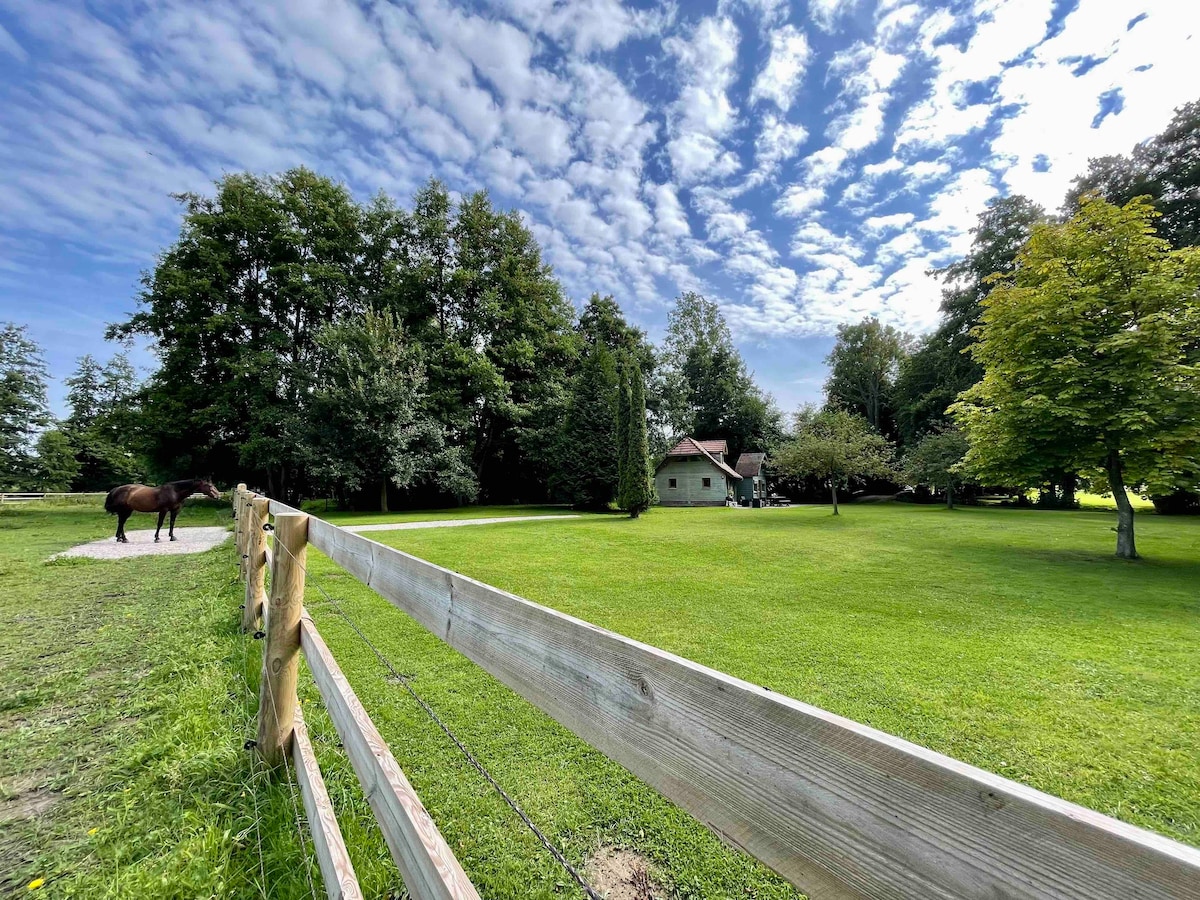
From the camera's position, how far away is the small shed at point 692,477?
30438 mm

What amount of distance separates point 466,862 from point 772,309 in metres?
34.7

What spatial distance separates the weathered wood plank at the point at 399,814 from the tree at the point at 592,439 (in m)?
20.3

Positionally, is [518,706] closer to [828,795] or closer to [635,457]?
[828,795]

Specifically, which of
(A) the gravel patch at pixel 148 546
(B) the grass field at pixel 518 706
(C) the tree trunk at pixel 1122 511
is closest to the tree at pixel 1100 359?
(C) the tree trunk at pixel 1122 511

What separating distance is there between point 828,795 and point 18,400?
27.0m

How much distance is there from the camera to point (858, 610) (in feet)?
20.9

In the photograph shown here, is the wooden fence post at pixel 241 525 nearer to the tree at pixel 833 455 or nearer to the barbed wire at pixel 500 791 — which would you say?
the barbed wire at pixel 500 791

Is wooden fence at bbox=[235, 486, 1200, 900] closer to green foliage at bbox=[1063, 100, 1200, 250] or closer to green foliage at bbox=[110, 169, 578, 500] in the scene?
green foliage at bbox=[110, 169, 578, 500]

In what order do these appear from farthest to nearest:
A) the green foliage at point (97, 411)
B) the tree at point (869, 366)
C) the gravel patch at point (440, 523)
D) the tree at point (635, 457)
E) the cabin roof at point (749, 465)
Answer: the tree at point (869, 366)
the green foliage at point (97, 411)
the cabin roof at point (749, 465)
the tree at point (635, 457)
the gravel patch at point (440, 523)

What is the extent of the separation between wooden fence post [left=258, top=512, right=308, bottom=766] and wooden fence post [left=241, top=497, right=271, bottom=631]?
1556 mm

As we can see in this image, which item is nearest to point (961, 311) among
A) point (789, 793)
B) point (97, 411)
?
point (789, 793)

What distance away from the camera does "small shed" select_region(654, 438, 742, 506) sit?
99.9 ft

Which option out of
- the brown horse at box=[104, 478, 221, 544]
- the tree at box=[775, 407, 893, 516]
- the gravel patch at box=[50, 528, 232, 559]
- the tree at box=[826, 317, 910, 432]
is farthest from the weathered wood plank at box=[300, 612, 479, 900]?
the tree at box=[826, 317, 910, 432]

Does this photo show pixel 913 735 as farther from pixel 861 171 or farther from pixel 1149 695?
pixel 861 171
